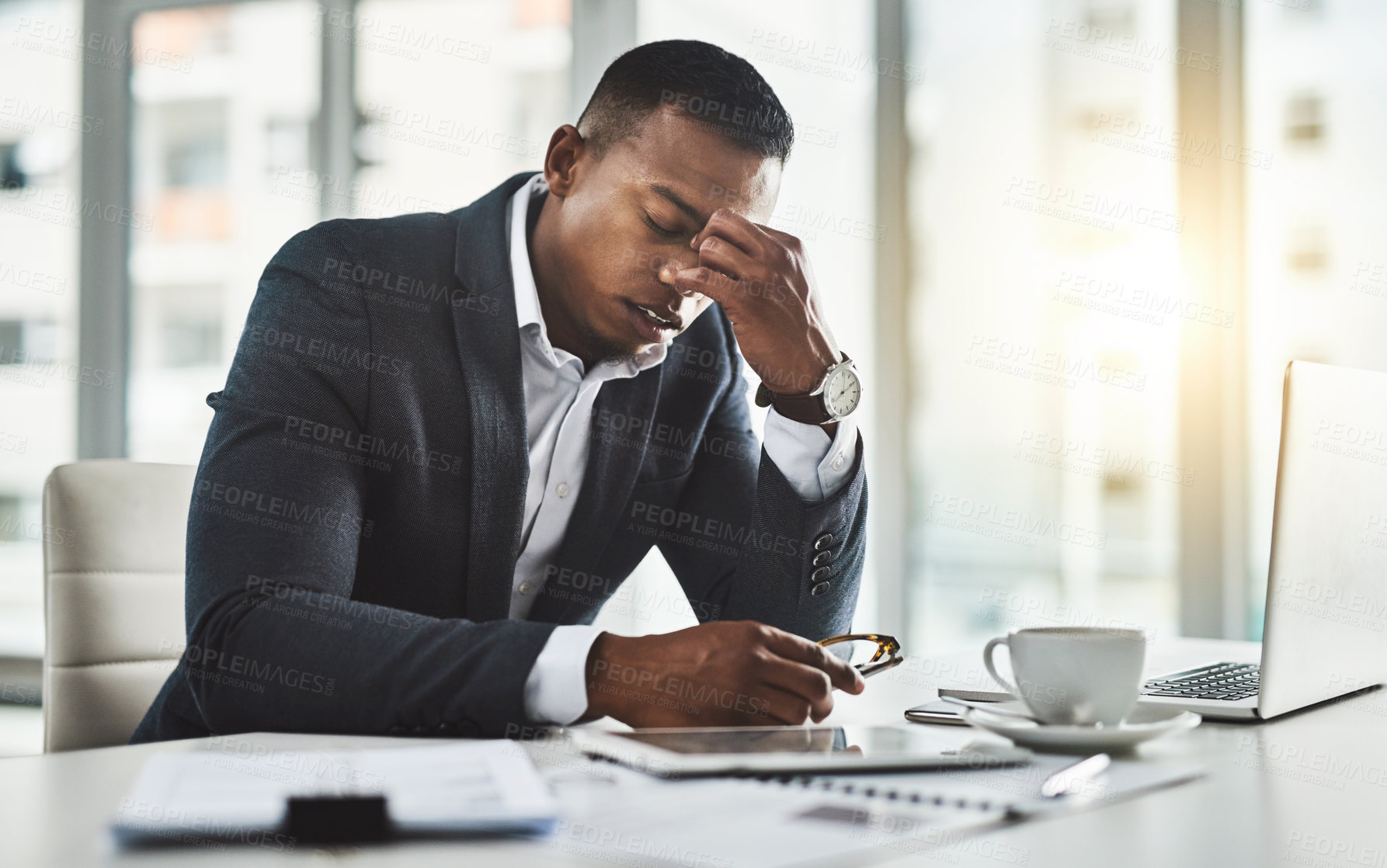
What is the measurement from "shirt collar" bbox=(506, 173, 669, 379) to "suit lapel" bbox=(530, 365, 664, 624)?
0.04m

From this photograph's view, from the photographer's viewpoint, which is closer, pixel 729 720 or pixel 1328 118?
pixel 729 720

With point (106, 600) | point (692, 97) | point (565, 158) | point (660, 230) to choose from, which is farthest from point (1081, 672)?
point (106, 600)

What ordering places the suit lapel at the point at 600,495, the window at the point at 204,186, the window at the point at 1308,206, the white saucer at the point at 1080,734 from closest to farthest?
the white saucer at the point at 1080,734
the suit lapel at the point at 600,495
the window at the point at 1308,206
the window at the point at 204,186

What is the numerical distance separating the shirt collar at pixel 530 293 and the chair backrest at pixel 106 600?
616 mm

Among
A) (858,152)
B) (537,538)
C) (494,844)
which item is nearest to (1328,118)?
(858,152)

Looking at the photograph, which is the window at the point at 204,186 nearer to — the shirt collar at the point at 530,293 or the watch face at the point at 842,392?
the shirt collar at the point at 530,293

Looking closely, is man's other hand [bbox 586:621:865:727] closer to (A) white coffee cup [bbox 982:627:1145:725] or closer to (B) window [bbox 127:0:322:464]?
(A) white coffee cup [bbox 982:627:1145:725]

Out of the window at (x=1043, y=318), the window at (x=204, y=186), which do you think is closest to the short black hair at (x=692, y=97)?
the window at (x=1043, y=318)

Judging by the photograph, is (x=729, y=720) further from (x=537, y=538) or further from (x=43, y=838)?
(x=537, y=538)

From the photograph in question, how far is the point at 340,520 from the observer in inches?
44.7

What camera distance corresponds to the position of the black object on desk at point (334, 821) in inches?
23.3

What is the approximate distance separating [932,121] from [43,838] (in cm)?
331

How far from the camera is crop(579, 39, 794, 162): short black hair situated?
1450mm

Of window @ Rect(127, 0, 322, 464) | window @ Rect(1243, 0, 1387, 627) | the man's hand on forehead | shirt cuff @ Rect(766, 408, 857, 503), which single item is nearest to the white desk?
shirt cuff @ Rect(766, 408, 857, 503)
